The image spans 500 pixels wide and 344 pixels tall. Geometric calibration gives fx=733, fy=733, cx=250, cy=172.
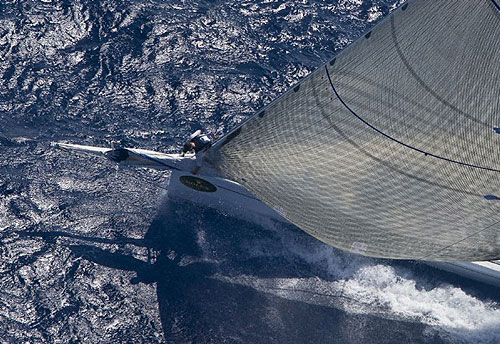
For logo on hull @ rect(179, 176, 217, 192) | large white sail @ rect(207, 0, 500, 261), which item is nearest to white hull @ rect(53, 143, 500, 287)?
logo on hull @ rect(179, 176, 217, 192)

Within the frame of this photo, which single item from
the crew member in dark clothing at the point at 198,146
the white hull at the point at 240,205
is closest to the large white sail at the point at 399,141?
the crew member in dark clothing at the point at 198,146

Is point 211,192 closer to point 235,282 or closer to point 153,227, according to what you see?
point 153,227

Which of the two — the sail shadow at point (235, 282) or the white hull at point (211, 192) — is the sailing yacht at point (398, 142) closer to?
the white hull at point (211, 192)

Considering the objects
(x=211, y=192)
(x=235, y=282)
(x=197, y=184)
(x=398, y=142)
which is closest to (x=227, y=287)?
(x=235, y=282)

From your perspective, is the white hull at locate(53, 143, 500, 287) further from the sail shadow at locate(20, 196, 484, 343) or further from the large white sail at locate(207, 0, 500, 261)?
the large white sail at locate(207, 0, 500, 261)

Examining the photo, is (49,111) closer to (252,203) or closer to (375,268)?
(252,203)

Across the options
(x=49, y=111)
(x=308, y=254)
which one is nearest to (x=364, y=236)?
(x=308, y=254)
